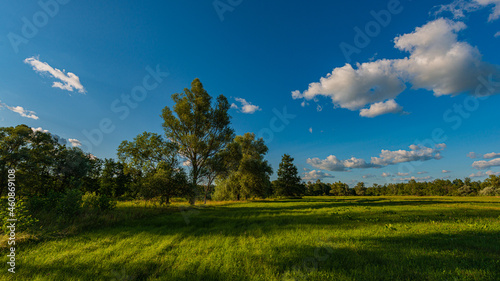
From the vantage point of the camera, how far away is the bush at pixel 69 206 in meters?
8.16

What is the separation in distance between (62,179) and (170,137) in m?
14.4

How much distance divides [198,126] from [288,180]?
4451 centimetres

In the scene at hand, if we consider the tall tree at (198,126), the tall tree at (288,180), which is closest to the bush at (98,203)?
the tall tree at (198,126)

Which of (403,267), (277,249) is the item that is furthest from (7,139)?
(403,267)

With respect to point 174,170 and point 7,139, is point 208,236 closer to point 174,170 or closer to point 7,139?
point 174,170

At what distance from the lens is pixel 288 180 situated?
197ft

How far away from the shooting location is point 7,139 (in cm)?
1862

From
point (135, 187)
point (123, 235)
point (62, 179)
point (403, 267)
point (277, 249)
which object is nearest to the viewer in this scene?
point (403, 267)

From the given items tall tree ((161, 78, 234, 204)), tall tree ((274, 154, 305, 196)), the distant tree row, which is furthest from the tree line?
the distant tree row

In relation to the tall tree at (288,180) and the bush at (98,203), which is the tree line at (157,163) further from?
the tall tree at (288,180)

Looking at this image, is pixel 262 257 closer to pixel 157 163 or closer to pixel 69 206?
pixel 69 206

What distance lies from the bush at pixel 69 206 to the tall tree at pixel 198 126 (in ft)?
44.7

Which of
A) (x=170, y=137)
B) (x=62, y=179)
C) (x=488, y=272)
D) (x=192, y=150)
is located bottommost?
(x=488, y=272)

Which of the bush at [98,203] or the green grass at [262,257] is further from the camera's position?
the bush at [98,203]
